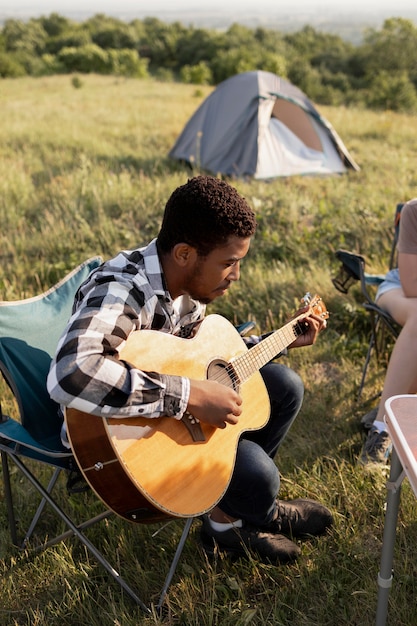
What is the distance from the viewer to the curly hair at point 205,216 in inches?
71.2

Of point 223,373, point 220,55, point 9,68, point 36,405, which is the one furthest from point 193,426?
point 220,55

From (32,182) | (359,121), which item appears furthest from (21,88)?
(32,182)

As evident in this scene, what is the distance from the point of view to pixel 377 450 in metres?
2.58

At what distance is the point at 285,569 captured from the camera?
2088 mm

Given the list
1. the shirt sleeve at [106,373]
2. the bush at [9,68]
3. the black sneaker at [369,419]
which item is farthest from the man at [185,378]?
the bush at [9,68]

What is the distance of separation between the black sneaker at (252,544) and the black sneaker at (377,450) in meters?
0.62

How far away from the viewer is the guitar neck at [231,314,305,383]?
82.6 inches

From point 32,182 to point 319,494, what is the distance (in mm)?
5827

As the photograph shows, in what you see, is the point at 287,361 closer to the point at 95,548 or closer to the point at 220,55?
the point at 95,548

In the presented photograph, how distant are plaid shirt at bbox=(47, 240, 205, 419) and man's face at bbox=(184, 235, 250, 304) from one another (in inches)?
4.2

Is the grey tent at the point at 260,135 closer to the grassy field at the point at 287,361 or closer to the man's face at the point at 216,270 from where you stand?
the grassy field at the point at 287,361

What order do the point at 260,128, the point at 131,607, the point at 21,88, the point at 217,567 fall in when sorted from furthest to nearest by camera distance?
the point at 21,88, the point at 260,128, the point at 217,567, the point at 131,607

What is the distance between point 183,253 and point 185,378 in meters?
0.40

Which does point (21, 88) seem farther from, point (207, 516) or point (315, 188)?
point (207, 516)
